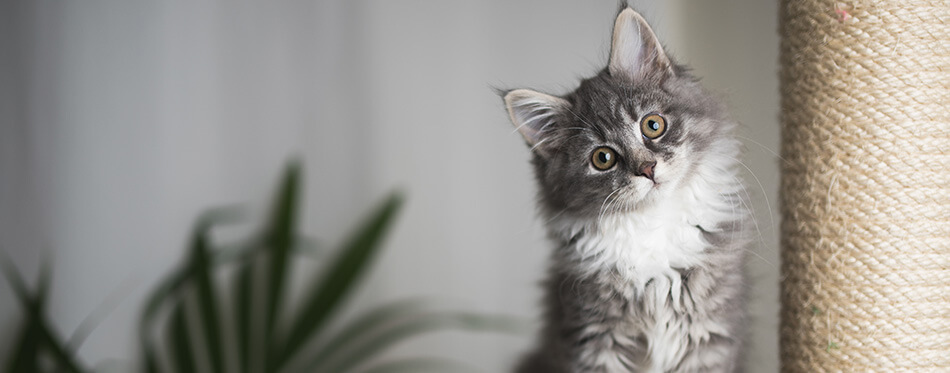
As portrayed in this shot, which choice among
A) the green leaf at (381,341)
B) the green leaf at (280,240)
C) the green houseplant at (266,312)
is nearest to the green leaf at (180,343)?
the green houseplant at (266,312)


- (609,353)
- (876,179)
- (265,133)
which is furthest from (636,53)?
(265,133)

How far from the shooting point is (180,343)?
133 cm

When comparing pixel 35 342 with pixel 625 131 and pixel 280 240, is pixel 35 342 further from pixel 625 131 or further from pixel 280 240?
pixel 625 131

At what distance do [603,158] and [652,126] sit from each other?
0.31 feet

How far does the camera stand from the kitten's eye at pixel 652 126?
101 centimetres

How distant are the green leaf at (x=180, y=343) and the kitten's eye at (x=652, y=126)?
105cm

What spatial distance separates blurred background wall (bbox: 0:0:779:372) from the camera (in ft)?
6.23

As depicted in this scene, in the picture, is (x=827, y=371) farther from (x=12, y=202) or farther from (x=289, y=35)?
(x=12, y=202)

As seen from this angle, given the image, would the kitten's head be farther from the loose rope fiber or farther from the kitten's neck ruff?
the loose rope fiber

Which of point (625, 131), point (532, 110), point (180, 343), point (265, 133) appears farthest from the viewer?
point (265, 133)

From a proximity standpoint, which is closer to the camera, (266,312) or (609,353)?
(609,353)

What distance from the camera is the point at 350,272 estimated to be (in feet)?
4.69

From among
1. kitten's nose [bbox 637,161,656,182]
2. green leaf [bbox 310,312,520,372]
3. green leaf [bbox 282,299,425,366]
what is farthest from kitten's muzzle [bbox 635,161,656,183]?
green leaf [bbox 282,299,425,366]

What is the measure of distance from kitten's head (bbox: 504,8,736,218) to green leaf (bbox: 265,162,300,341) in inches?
24.2
